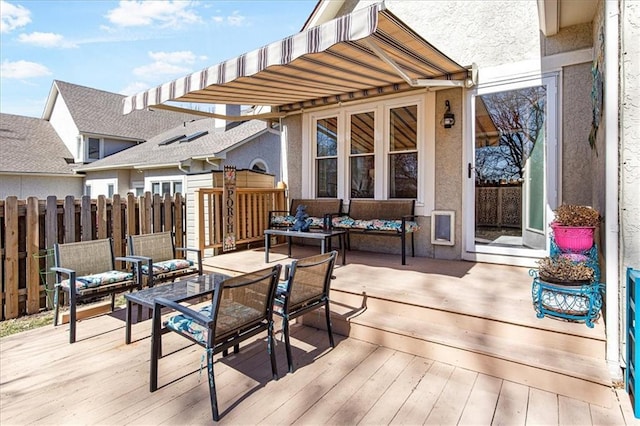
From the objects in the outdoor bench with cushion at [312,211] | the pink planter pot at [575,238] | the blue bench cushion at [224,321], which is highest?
the outdoor bench with cushion at [312,211]

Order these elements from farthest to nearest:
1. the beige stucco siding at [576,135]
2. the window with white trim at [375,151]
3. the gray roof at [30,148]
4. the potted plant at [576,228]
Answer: the gray roof at [30,148], the window with white trim at [375,151], the beige stucco siding at [576,135], the potted plant at [576,228]

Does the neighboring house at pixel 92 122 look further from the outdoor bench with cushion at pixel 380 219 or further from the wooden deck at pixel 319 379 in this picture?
the wooden deck at pixel 319 379

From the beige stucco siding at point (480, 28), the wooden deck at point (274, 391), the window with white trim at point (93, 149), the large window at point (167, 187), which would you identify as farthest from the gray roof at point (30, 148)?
the beige stucco siding at point (480, 28)

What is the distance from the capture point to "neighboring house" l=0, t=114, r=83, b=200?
14781 millimetres

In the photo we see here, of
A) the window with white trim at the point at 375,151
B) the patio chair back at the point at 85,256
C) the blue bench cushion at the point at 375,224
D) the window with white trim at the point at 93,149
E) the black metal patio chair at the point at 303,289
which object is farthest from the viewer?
the window with white trim at the point at 93,149

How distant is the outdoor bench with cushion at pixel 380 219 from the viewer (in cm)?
548

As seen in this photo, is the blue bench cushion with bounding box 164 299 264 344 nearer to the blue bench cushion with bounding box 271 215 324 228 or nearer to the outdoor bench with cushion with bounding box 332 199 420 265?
the outdoor bench with cushion with bounding box 332 199 420 265

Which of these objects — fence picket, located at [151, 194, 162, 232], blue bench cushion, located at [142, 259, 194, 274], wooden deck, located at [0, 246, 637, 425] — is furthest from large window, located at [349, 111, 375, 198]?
fence picket, located at [151, 194, 162, 232]

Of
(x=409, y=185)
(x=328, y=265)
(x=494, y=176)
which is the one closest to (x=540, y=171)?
(x=494, y=176)

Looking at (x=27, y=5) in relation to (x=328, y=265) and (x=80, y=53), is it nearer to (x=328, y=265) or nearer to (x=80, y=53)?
(x=80, y=53)

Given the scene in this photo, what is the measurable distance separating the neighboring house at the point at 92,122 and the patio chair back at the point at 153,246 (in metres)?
14.7

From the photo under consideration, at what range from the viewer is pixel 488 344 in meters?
3.03

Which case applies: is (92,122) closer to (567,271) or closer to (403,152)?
(403,152)

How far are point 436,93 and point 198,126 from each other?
14410 mm
